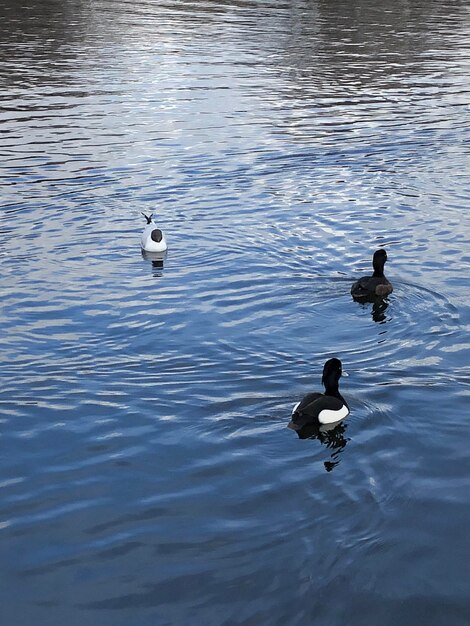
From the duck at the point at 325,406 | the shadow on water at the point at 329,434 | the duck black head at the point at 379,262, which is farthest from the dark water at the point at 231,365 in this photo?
the duck black head at the point at 379,262

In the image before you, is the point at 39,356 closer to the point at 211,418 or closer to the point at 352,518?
the point at 211,418

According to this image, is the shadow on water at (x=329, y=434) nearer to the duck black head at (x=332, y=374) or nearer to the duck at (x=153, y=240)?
the duck black head at (x=332, y=374)

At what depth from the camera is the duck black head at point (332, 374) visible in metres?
13.7

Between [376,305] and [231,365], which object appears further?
[376,305]

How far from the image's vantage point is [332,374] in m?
13.7

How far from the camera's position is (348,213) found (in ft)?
76.8

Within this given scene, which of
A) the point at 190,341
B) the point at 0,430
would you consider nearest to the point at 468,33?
the point at 190,341

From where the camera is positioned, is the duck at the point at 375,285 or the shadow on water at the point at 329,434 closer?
the shadow on water at the point at 329,434

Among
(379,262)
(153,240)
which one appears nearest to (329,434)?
(379,262)

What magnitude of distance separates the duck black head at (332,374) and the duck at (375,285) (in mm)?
4090

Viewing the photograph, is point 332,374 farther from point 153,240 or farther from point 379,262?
point 153,240

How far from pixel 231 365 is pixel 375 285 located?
148 inches

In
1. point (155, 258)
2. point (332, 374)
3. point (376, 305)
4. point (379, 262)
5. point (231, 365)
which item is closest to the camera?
point (332, 374)

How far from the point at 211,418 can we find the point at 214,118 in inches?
857
